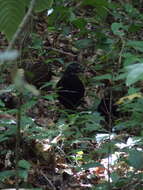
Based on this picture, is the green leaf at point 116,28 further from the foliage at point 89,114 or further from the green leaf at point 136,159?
the green leaf at point 136,159

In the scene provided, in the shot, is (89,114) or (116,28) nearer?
(116,28)

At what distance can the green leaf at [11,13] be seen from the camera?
109cm

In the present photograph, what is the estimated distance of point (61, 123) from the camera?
2939mm

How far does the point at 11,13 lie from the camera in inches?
43.6

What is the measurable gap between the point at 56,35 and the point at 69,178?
3140mm

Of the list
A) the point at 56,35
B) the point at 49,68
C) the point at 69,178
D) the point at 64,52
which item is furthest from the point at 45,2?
the point at 56,35

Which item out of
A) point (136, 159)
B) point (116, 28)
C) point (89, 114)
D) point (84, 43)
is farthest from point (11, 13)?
point (84, 43)

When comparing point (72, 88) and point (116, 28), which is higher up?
point (116, 28)

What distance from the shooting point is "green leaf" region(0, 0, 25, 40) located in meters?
1.09

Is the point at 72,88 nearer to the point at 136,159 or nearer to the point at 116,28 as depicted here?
the point at 116,28

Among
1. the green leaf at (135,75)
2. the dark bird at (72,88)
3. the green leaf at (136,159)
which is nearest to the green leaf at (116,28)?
the green leaf at (136,159)

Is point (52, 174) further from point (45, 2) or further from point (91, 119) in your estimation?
point (45, 2)

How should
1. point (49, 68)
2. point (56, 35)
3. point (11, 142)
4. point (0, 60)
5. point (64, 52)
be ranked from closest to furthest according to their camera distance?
point (0, 60) → point (11, 142) → point (49, 68) → point (64, 52) → point (56, 35)

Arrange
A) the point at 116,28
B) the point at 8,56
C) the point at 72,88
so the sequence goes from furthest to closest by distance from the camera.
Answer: the point at 72,88 < the point at 116,28 < the point at 8,56
